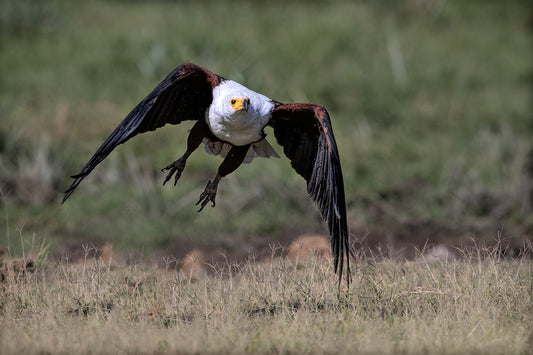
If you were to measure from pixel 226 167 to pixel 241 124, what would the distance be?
507 millimetres

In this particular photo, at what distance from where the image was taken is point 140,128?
5.02 meters

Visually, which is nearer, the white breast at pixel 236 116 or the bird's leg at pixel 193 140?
the white breast at pixel 236 116

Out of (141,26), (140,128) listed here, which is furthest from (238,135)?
(141,26)

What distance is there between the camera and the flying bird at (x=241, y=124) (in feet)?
16.0

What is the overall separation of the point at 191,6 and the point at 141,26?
5.24ft

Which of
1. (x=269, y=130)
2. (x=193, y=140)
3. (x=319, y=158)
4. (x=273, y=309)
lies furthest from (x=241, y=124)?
(x=269, y=130)

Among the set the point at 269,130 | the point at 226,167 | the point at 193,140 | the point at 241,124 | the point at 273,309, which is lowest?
the point at 273,309

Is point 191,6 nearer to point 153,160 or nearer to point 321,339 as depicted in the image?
point 153,160

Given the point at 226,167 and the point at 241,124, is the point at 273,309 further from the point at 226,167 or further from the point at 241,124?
the point at 241,124

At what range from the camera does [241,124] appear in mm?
5336

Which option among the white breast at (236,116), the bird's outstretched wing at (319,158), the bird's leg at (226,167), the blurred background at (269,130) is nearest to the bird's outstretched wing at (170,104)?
the white breast at (236,116)

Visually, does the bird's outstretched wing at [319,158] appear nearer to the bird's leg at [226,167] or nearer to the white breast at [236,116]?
the white breast at [236,116]

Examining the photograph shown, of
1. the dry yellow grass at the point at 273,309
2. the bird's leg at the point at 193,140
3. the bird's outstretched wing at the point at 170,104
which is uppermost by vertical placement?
the bird's outstretched wing at the point at 170,104

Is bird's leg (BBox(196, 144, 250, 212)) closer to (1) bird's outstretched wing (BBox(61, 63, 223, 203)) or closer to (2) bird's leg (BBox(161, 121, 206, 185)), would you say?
(2) bird's leg (BBox(161, 121, 206, 185))
